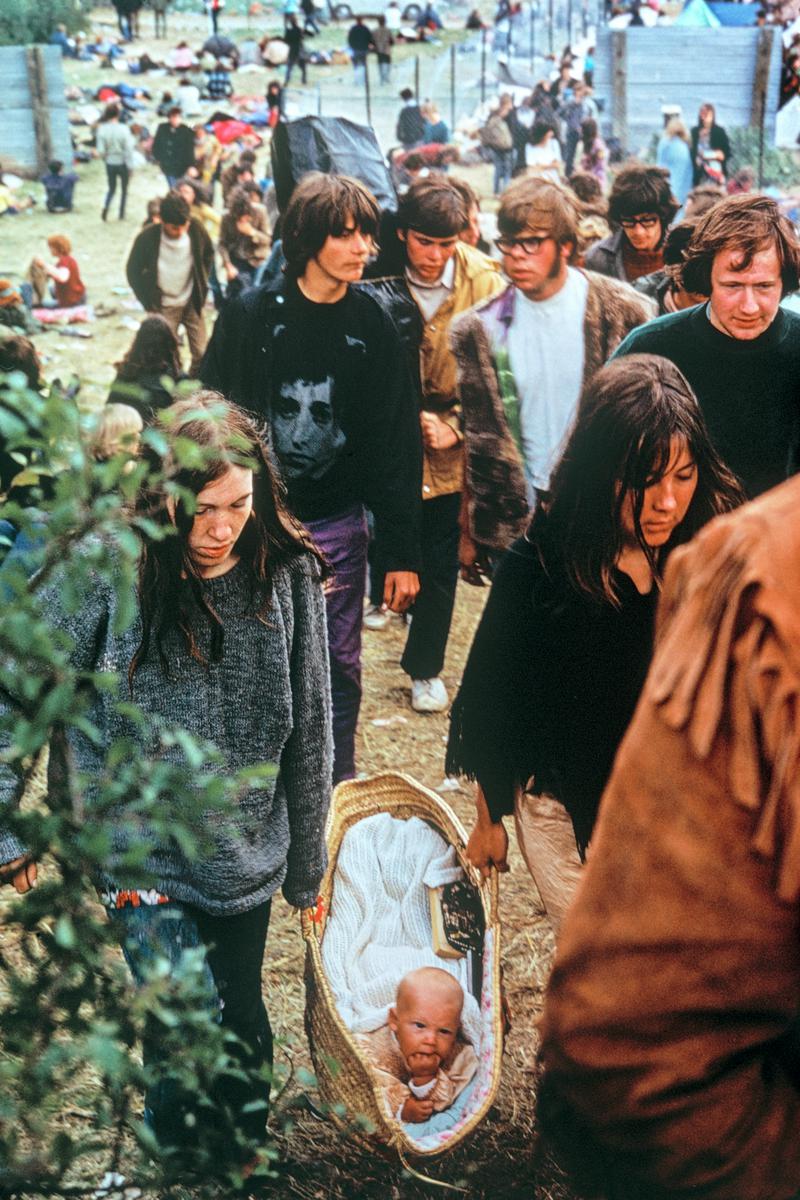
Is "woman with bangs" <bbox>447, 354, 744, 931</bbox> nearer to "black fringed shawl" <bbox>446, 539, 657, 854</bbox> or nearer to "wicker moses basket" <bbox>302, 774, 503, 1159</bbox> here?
"black fringed shawl" <bbox>446, 539, 657, 854</bbox>

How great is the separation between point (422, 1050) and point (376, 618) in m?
3.68

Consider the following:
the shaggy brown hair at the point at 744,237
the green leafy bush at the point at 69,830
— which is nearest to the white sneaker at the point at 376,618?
the shaggy brown hair at the point at 744,237

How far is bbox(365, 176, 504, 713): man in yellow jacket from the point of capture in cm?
546

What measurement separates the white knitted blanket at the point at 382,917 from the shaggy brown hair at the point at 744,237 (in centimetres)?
171

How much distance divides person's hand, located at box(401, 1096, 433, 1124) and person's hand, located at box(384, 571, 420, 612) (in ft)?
5.47

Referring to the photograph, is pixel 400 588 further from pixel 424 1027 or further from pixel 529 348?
pixel 424 1027

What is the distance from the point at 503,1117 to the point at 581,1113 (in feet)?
8.57

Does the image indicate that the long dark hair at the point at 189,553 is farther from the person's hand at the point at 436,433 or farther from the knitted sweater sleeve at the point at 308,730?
the person's hand at the point at 436,433

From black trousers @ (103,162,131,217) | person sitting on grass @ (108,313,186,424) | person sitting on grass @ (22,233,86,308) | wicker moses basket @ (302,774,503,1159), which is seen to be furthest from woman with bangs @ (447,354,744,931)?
black trousers @ (103,162,131,217)

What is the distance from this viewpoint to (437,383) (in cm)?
568

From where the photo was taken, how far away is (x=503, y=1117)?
3.63 m

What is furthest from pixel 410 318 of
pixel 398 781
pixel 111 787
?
pixel 111 787

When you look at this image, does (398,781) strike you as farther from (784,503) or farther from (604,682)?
(784,503)

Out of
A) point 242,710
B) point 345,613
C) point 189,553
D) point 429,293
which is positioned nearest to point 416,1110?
point 242,710
